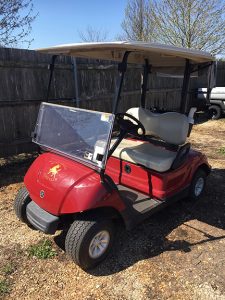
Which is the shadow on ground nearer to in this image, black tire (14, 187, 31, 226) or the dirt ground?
the dirt ground

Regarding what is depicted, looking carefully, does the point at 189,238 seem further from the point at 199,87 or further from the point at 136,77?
the point at 199,87

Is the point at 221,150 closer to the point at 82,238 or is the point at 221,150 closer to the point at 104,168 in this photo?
the point at 104,168

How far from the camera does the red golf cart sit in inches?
106

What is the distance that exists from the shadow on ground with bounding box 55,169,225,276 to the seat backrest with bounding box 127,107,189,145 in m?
0.93

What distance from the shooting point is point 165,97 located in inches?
398

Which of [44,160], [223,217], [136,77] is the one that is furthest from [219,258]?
[136,77]

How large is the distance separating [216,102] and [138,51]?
825 centimetres

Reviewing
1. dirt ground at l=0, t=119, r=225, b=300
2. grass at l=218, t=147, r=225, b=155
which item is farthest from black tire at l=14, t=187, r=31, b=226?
grass at l=218, t=147, r=225, b=155

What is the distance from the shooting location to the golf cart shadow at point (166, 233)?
306 centimetres

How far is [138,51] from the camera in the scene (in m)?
2.98

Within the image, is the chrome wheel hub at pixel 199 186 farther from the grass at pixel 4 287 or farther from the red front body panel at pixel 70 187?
the grass at pixel 4 287

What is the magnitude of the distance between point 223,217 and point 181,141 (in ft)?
3.66

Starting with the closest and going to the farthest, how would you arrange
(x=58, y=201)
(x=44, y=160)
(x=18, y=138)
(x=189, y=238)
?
(x=58, y=201)
(x=44, y=160)
(x=189, y=238)
(x=18, y=138)

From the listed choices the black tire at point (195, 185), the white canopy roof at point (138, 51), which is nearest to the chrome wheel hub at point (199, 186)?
the black tire at point (195, 185)
